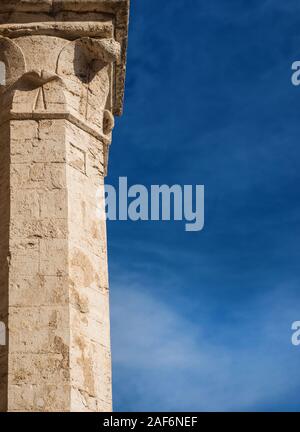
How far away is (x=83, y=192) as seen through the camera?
29.6 feet

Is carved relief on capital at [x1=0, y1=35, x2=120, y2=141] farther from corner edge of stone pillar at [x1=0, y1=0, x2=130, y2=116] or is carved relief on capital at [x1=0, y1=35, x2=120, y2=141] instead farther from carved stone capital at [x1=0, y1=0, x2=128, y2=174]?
corner edge of stone pillar at [x1=0, y1=0, x2=130, y2=116]

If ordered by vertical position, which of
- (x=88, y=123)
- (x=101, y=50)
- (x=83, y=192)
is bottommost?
(x=83, y=192)

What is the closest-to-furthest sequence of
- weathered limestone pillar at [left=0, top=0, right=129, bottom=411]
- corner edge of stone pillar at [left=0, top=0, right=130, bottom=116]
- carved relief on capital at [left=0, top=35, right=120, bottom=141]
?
weathered limestone pillar at [left=0, top=0, right=129, bottom=411] → carved relief on capital at [left=0, top=35, right=120, bottom=141] → corner edge of stone pillar at [left=0, top=0, right=130, bottom=116]

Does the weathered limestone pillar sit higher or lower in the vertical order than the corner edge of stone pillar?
lower

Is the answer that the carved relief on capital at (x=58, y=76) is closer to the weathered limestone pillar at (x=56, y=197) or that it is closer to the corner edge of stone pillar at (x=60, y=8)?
the weathered limestone pillar at (x=56, y=197)

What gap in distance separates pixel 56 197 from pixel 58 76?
4.16ft

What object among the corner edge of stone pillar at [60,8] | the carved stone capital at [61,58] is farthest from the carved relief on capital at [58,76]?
the corner edge of stone pillar at [60,8]

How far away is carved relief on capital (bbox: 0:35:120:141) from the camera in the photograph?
9172 millimetres

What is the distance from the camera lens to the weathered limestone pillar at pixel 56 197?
8078 mm

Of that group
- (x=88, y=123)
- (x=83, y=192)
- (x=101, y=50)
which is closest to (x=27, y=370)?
(x=83, y=192)

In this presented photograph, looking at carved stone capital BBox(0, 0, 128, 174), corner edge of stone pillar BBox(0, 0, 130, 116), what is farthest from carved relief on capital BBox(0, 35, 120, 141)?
corner edge of stone pillar BBox(0, 0, 130, 116)

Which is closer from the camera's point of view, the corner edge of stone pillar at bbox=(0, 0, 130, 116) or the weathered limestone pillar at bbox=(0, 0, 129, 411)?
the weathered limestone pillar at bbox=(0, 0, 129, 411)
